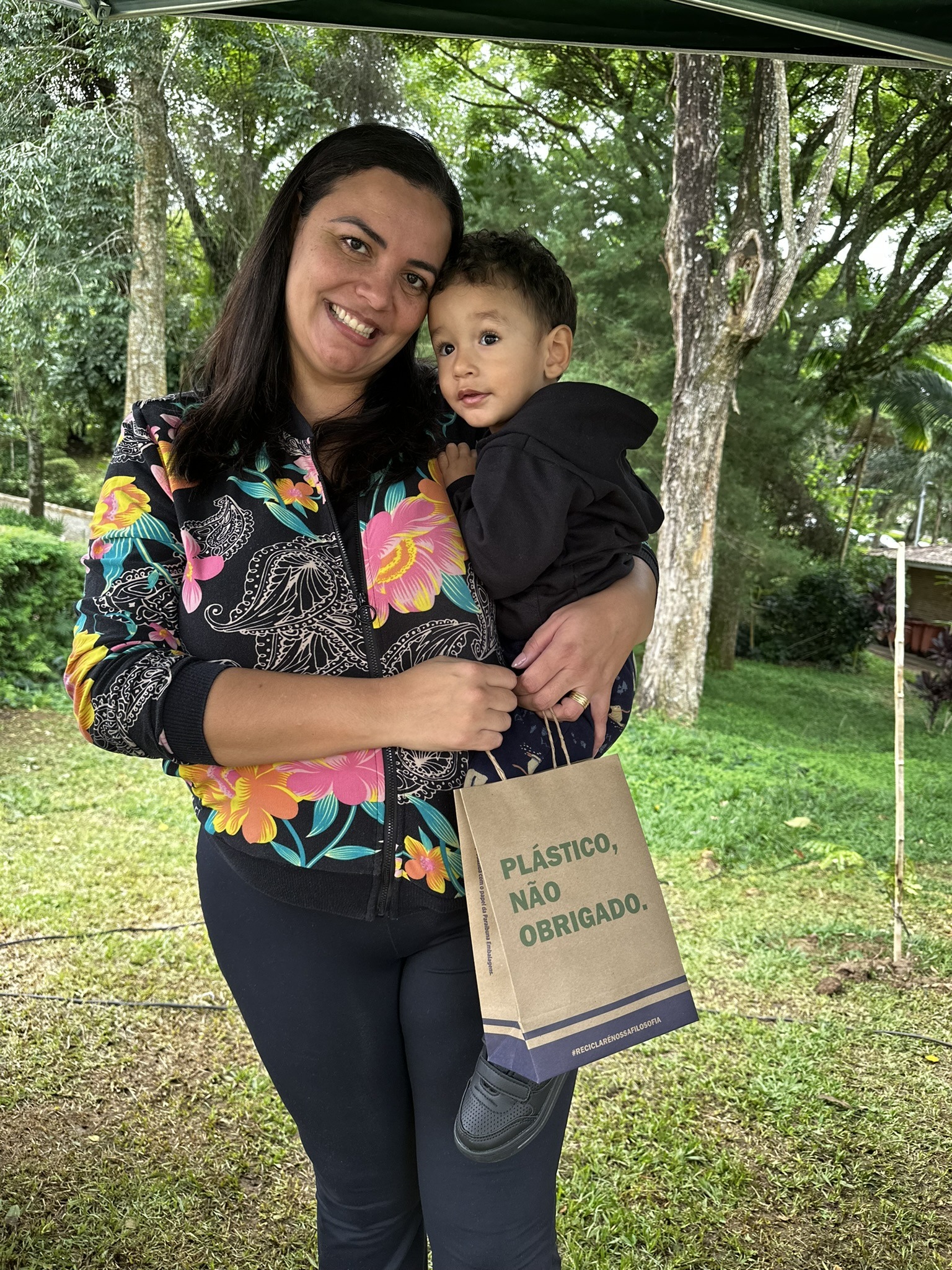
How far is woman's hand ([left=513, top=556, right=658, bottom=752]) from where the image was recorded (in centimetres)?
141

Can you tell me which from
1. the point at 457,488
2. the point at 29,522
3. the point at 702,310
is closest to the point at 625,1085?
the point at 457,488

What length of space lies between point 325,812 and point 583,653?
1.41ft

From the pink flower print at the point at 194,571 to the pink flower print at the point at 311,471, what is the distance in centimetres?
18

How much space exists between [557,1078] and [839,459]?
25321mm

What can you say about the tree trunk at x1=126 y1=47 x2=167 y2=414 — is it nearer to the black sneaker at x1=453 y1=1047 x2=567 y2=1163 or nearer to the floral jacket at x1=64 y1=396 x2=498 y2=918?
the floral jacket at x1=64 y1=396 x2=498 y2=918

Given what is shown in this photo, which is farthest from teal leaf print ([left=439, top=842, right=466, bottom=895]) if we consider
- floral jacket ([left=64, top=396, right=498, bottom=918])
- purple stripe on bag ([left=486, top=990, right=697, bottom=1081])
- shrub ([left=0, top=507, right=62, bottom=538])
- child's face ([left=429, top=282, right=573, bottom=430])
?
shrub ([left=0, top=507, right=62, bottom=538])

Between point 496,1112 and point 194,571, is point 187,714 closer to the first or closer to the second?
point 194,571

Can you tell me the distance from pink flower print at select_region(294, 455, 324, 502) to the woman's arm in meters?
0.31

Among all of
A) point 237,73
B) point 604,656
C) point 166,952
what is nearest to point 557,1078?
point 604,656

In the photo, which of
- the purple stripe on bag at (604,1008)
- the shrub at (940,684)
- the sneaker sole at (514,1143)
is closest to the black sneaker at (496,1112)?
the sneaker sole at (514,1143)

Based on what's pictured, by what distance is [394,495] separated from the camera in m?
1.48

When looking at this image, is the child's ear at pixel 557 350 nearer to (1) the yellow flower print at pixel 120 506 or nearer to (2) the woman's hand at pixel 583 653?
(2) the woman's hand at pixel 583 653

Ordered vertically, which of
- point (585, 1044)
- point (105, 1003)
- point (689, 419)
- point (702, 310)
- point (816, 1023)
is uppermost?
point (702, 310)

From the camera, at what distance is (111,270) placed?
9.84 m
